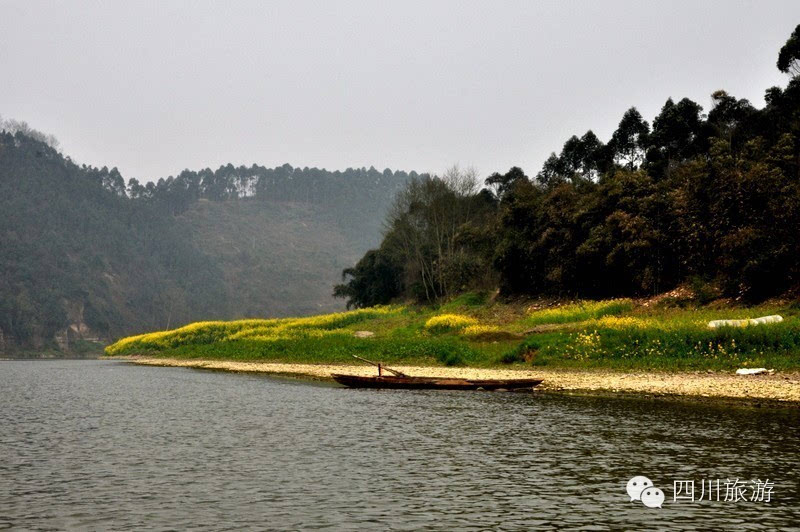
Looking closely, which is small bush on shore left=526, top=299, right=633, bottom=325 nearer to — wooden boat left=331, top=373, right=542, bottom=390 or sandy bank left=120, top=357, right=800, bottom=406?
sandy bank left=120, top=357, right=800, bottom=406

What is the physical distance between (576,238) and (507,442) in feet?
118

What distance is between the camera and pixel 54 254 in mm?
161000

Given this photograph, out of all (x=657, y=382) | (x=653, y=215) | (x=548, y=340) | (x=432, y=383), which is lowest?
(x=657, y=382)

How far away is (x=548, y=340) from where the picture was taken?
3509 centimetres

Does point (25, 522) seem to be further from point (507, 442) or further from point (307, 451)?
point (507, 442)

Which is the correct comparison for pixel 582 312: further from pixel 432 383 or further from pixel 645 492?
pixel 645 492

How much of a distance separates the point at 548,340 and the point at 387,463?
22.3m

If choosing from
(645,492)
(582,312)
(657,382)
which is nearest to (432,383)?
(657,382)

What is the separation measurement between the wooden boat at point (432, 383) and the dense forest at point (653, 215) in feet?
57.2

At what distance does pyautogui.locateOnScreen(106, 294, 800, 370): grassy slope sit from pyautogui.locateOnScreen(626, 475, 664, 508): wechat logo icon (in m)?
17.6

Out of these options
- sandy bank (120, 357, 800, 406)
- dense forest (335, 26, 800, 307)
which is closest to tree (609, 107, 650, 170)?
dense forest (335, 26, 800, 307)

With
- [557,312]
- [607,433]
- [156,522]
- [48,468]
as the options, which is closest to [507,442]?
[607,433]

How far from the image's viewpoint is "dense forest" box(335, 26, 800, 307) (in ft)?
126

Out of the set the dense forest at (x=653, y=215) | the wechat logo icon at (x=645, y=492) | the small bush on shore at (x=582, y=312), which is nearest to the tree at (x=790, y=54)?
the dense forest at (x=653, y=215)
